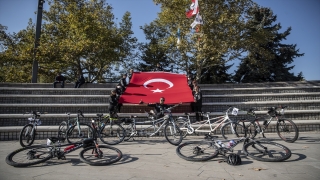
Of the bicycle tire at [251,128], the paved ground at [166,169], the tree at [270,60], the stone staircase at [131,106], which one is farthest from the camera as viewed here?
the tree at [270,60]

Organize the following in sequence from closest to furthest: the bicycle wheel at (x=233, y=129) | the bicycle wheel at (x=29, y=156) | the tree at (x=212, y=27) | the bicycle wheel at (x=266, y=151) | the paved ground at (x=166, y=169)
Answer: the paved ground at (x=166, y=169) < the bicycle wheel at (x=29, y=156) < the bicycle wheel at (x=266, y=151) < the bicycle wheel at (x=233, y=129) < the tree at (x=212, y=27)

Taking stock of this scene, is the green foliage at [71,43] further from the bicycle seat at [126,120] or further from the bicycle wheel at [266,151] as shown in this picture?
the bicycle wheel at [266,151]

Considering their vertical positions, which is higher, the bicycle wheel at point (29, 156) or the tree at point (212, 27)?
the tree at point (212, 27)

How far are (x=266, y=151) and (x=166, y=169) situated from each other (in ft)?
7.59

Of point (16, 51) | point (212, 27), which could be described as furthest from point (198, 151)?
point (16, 51)

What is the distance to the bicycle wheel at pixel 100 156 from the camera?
421 cm

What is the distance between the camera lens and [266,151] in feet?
15.0

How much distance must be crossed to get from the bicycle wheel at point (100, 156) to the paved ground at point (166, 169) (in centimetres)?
10

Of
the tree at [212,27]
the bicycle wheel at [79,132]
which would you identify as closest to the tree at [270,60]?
the tree at [212,27]

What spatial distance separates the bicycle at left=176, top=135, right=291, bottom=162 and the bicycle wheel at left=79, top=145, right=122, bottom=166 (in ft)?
4.70

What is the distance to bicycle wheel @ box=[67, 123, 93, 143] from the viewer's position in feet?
21.4

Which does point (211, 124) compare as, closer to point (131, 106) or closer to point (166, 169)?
point (166, 169)

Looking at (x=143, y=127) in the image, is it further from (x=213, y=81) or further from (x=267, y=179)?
(x=213, y=81)

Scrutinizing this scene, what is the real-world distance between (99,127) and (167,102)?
12.8ft
